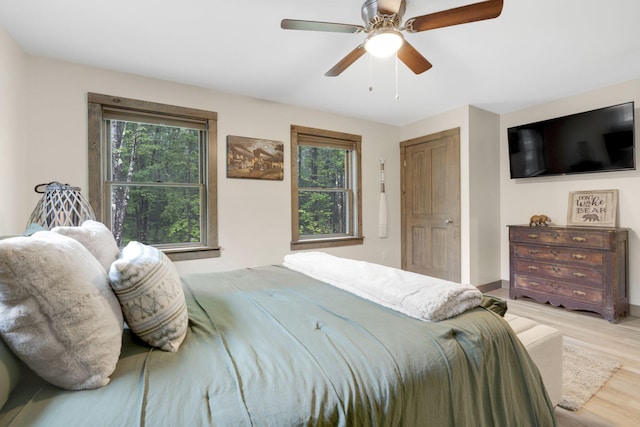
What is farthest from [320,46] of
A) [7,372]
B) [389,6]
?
[7,372]

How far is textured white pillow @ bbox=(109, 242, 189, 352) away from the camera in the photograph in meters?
0.94

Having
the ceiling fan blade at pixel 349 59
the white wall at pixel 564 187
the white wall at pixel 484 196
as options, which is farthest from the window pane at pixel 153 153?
the white wall at pixel 564 187

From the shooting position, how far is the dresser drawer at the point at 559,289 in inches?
117

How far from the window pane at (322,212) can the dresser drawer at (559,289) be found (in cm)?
226

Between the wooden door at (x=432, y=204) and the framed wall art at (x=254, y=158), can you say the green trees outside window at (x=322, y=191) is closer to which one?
the framed wall art at (x=254, y=158)

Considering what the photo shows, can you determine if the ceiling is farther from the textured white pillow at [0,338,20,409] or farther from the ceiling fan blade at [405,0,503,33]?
the textured white pillow at [0,338,20,409]

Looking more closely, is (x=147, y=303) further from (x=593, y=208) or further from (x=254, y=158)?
(x=593, y=208)

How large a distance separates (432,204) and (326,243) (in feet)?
5.32

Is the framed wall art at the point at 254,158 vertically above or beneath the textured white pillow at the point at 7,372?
above

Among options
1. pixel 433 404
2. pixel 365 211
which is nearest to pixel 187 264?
pixel 365 211

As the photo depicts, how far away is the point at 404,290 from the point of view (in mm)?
1330

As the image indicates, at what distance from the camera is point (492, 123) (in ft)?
13.3

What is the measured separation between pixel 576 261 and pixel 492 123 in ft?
6.56

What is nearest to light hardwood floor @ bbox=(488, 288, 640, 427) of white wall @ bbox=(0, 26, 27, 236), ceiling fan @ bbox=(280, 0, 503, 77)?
ceiling fan @ bbox=(280, 0, 503, 77)
